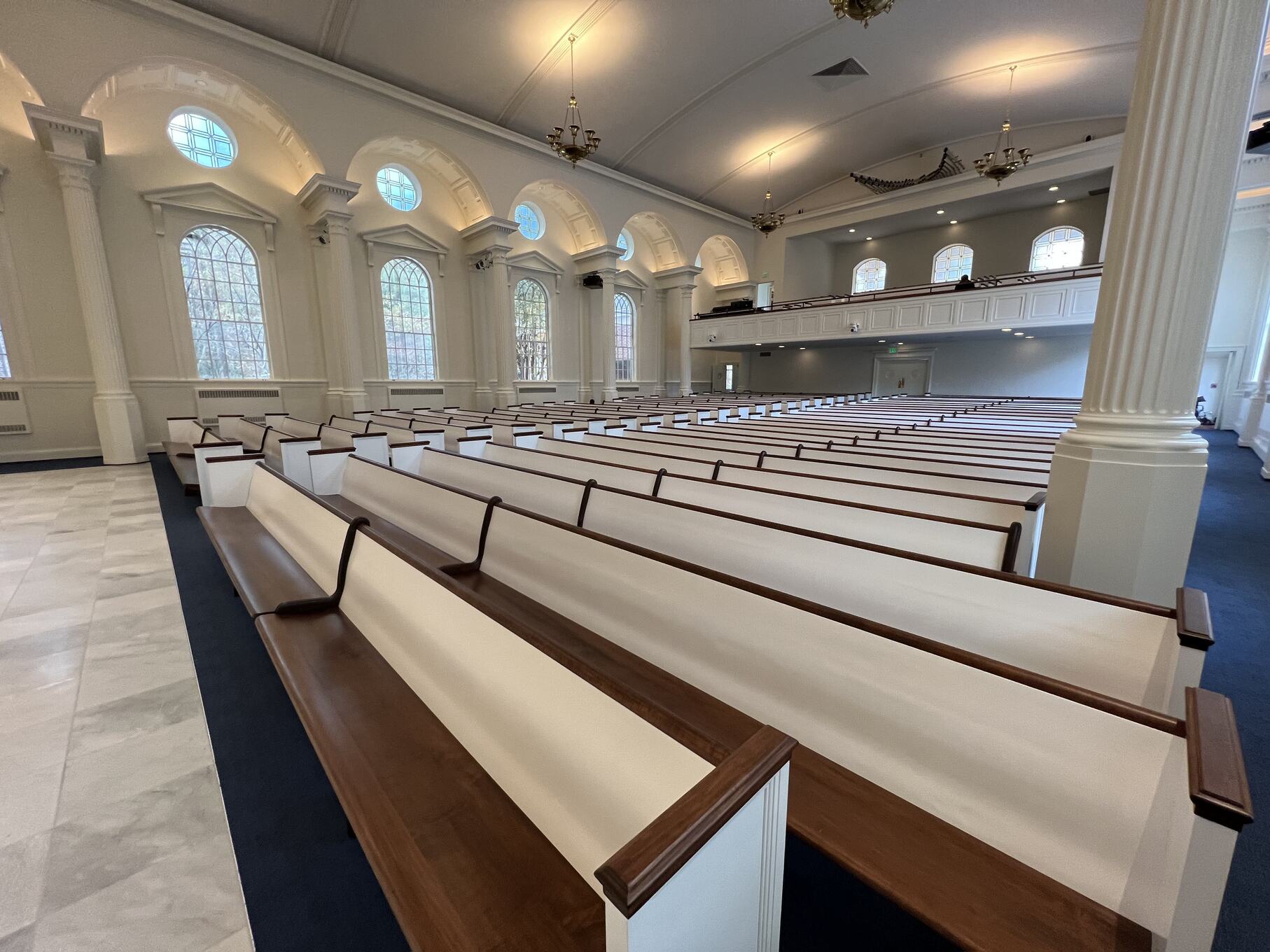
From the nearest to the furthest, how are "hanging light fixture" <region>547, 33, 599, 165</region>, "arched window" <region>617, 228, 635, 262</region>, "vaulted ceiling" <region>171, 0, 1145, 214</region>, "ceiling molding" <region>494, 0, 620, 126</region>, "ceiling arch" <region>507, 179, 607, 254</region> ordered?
"hanging light fixture" <region>547, 33, 599, 165</region>
"vaulted ceiling" <region>171, 0, 1145, 214</region>
"ceiling molding" <region>494, 0, 620, 126</region>
"ceiling arch" <region>507, 179, 607, 254</region>
"arched window" <region>617, 228, 635, 262</region>

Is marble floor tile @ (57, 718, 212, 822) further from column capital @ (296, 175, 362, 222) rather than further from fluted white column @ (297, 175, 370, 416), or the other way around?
column capital @ (296, 175, 362, 222)

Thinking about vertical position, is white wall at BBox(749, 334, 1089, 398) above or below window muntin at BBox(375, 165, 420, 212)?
below

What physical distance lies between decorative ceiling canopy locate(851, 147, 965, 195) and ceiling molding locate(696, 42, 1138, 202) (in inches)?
81.6

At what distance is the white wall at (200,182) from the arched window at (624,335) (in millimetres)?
2988

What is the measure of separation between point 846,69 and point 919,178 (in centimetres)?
485

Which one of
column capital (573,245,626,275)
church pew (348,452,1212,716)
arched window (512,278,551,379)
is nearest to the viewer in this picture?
church pew (348,452,1212,716)

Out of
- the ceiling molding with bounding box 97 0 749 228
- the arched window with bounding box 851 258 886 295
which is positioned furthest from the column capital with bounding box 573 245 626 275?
the arched window with bounding box 851 258 886 295

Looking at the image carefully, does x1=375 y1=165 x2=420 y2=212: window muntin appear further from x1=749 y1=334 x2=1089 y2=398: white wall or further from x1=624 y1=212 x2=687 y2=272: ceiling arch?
x1=749 y1=334 x2=1089 y2=398: white wall

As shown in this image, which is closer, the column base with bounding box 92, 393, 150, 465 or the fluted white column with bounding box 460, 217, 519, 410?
the column base with bounding box 92, 393, 150, 465

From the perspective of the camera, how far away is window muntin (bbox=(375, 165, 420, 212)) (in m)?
10.1

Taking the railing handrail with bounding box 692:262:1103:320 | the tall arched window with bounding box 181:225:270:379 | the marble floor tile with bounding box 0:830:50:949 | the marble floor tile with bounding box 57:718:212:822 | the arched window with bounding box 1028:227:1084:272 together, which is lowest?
the marble floor tile with bounding box 0:830:50:949

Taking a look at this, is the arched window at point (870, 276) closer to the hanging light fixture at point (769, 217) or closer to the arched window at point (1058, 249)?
the hanging light fixture at point (769, 217)

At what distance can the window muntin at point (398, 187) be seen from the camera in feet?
33.1

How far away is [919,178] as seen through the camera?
14.4 meters
